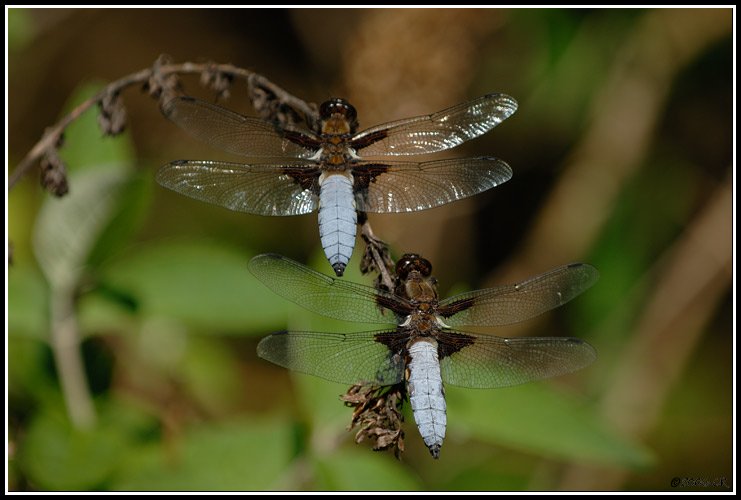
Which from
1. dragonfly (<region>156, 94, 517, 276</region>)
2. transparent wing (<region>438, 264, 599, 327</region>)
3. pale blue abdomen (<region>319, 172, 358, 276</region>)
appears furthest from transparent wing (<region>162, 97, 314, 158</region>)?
transparent wing (<region>438, 264, 599, 327</region>)

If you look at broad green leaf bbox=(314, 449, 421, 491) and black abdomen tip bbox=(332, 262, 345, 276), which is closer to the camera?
black abdomen tip bbox=(332, 262, 345, 276)

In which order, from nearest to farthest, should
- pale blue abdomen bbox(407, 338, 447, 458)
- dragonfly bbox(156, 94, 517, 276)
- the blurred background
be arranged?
pale blue abdomen bbox(407, 338, 447, 458) < dragonfly bbox(156, 94, 517, 276) < the blurred background

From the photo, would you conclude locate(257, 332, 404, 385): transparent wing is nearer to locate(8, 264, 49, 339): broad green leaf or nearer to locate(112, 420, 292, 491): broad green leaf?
locate(112, 420, 292, 491): broad green leaf

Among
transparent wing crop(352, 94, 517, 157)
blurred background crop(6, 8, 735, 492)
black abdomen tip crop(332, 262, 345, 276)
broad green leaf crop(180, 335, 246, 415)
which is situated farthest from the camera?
blurred background crop(6, 8, 735, 492)

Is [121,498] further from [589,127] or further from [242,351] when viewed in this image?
[589,127]

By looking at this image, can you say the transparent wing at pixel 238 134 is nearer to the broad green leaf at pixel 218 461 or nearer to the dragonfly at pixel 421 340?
the dragonfly at pixel 421 340

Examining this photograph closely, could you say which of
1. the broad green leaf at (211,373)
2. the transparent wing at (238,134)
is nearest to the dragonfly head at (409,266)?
the transparent wing at (238,134)

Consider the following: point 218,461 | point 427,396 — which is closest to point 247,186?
point 427,396
